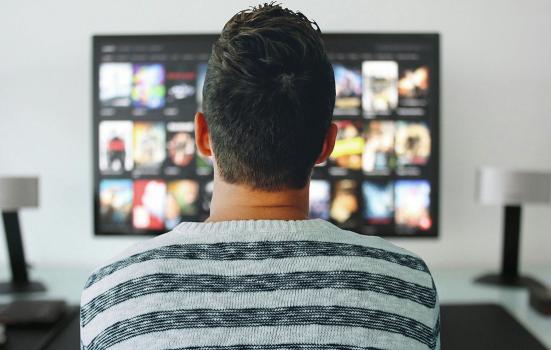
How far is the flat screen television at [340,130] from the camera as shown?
2.39 m

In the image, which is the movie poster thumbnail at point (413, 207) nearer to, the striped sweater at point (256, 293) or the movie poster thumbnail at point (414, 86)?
the movie poster thumbnail at point (414, 86)

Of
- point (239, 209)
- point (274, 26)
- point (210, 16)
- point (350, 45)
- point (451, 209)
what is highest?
point (210, 16)

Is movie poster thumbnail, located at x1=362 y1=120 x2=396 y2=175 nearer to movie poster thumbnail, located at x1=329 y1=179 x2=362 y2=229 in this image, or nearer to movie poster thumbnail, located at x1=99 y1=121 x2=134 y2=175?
movie poster thumbnail, located at x1=329 y1=179 x2=362 y2=229

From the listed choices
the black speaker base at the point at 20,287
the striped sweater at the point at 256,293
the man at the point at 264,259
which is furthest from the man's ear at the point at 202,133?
the black speaker base at the point at 20,287

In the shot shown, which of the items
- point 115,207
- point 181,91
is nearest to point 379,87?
point 181,91

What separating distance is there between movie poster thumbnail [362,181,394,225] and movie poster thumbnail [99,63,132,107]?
1.01 meters

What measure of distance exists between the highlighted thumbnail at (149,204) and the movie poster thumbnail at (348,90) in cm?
77

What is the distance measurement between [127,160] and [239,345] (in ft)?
5.78

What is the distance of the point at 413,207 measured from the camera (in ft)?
7.97

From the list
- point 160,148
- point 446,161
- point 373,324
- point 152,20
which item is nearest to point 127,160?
point 160,148

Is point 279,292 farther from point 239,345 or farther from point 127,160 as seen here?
point 127,160

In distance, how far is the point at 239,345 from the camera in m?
0.76

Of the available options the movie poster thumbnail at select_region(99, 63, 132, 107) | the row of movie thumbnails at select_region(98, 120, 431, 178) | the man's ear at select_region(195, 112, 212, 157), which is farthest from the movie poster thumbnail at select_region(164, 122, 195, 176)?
the man's ear at select_region(195, 112, 212, 157)

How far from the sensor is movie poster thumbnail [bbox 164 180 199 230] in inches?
95.0
